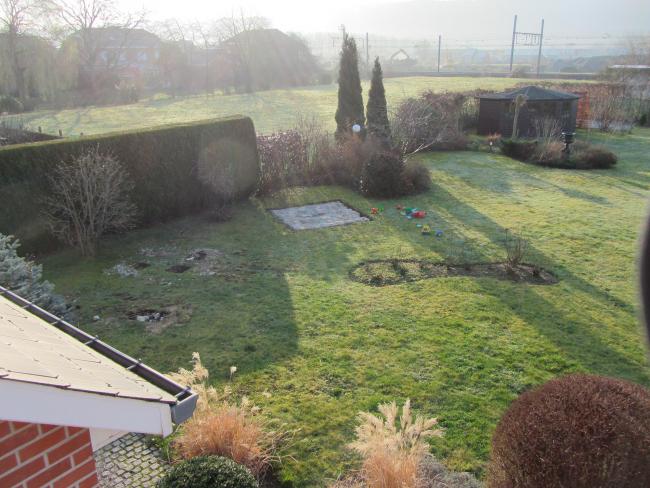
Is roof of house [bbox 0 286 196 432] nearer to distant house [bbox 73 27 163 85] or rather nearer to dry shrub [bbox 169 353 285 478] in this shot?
dry shrub [bbox 169 353 285 478]

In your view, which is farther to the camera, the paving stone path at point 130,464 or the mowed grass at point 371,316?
the mowed grass at point 371,316

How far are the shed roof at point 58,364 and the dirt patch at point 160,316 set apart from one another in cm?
378

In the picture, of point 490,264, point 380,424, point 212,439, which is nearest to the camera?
point 380,424

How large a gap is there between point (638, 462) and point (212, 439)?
2.97m

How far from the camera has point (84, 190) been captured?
9047 mm

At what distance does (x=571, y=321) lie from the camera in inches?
263

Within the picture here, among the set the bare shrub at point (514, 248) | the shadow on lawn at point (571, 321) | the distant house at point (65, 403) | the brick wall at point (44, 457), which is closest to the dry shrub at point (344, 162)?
the bare shrub at point (514, 248)

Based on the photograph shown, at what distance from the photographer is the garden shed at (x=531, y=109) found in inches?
833

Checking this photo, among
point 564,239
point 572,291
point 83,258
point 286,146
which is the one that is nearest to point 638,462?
point 572,291

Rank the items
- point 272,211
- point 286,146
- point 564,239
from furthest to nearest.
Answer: point 286,146, point 272,211, point 564,239

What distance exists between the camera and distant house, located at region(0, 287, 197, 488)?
180 cm

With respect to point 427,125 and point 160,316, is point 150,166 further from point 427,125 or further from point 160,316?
point 427,125

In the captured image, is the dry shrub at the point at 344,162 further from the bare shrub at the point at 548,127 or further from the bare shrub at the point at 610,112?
the bare shrub at the point at 610,112

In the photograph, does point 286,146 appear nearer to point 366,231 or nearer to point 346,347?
point 366,231
